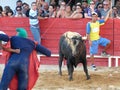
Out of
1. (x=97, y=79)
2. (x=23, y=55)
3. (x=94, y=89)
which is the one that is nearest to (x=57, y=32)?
(x=97, y=79)

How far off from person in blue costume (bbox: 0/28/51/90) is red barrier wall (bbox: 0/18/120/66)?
5.57 metres

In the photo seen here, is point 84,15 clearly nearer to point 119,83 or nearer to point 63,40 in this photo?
point 63,40

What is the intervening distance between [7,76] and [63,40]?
4.02 m

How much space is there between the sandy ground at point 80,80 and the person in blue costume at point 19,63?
7.29 feet

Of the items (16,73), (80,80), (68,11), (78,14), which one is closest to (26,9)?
(68,11)

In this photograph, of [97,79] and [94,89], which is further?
[97,79]

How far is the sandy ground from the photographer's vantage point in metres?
10.5

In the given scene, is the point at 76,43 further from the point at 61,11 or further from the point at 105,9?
the point at 61,11

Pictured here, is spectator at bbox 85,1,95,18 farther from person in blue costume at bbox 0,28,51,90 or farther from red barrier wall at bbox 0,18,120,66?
person in blue costume at bbox 0,28,51,90

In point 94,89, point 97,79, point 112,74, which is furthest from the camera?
point 112,74

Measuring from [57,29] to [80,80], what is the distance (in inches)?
119

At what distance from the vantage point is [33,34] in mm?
13797

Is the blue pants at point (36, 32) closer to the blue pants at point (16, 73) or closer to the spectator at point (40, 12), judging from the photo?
the spectator at point (40, 12)

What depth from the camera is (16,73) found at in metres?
8.22
